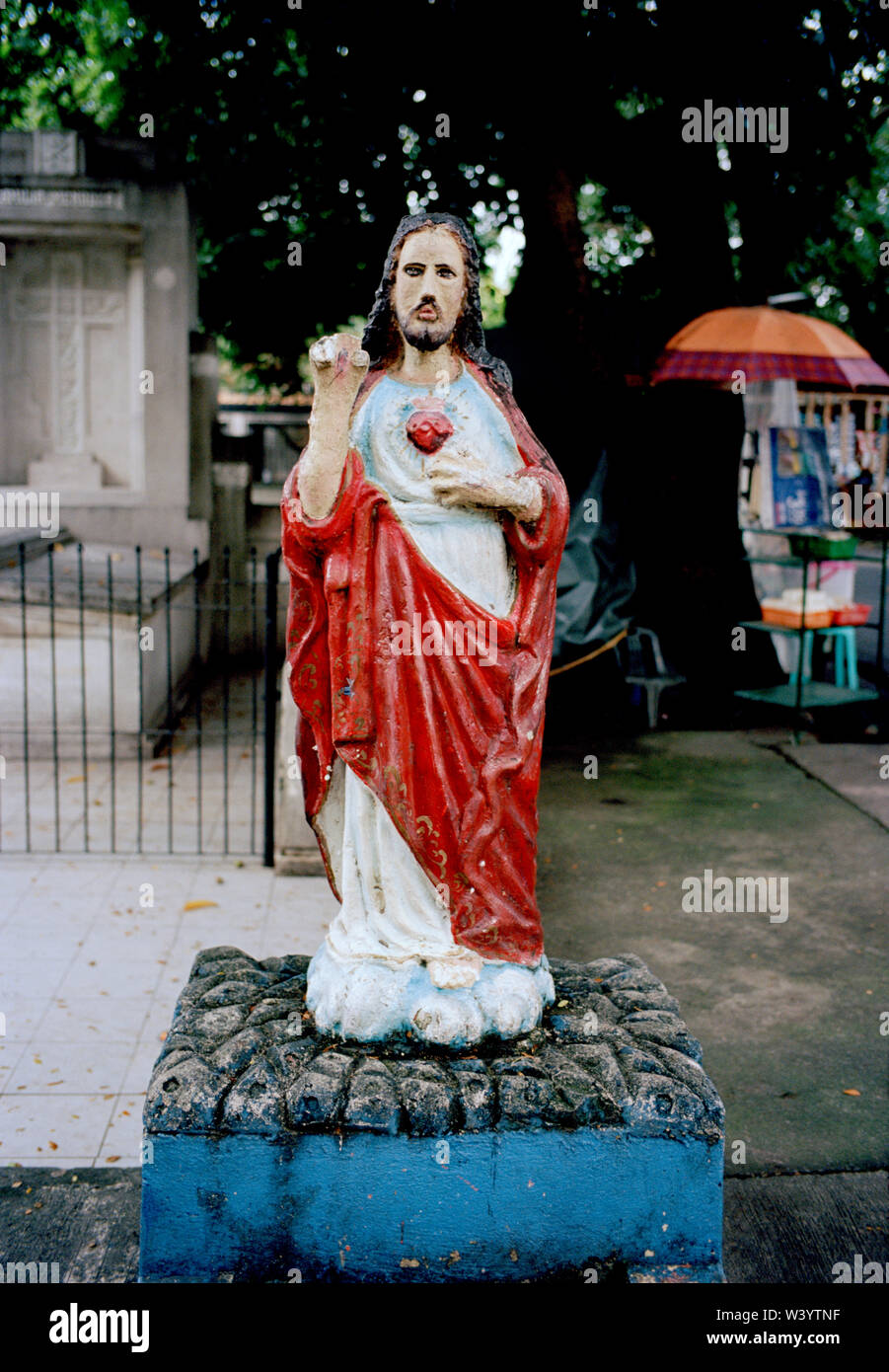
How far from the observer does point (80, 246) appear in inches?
412

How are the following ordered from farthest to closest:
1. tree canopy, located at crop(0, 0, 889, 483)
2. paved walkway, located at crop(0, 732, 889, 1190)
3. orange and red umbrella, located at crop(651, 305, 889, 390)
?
orange and red umbrella, located at crop(651, 305, 889, 390)
tree canopy, located at crop(0, 0, 889, 483)
paved walkway, located at crop(0, 732, 889, 1190)

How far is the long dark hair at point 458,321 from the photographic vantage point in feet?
10.5

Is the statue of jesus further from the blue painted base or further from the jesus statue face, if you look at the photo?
the blue painted base

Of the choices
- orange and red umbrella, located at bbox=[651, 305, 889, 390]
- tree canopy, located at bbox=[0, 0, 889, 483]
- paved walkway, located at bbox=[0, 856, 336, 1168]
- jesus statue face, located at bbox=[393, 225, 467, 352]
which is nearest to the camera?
jesus statue face, located at bbox=[393, 225, 467, 352]

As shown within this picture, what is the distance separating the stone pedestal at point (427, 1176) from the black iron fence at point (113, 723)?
11.5 feet

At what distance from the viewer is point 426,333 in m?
3.17

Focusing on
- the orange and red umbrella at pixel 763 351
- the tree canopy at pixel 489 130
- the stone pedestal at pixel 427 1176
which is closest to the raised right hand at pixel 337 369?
the stone pedestal at pixel 427 1176

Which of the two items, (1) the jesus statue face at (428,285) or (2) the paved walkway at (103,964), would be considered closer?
(1) the jesus statue face at (428,285)

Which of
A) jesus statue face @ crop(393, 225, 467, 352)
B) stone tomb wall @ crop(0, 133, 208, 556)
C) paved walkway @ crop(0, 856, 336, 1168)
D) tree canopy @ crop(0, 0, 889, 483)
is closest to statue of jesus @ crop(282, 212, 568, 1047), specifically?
jesus statue face @ crop(393, 225, 467, 352)

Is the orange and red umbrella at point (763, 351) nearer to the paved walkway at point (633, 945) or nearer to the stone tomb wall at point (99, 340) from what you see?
the paved walkway at point (633, 945)

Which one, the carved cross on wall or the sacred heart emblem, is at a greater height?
the carved cross on wall

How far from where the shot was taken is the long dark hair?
3.20 metres

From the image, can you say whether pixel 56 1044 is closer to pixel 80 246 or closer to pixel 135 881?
pixel 135 881

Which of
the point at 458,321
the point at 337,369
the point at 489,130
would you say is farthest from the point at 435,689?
the point at 489,130
